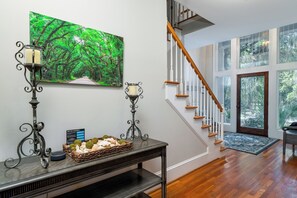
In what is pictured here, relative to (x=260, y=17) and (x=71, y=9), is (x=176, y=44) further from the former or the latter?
(x=260, y=17)

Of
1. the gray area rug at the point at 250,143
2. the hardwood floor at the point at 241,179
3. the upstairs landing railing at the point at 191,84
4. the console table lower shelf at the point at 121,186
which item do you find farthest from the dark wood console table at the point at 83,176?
the gray area rug at the point at 250,143

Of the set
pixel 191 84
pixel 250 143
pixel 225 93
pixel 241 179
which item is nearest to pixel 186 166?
pixel 241 179

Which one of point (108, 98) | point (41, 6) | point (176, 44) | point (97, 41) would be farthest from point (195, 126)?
point (41, 6)

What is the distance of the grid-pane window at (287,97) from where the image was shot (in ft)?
15.7

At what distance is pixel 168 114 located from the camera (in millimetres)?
2492

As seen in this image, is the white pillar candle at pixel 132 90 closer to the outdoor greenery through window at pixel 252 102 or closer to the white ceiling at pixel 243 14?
the white ceiling at pixel 243 14

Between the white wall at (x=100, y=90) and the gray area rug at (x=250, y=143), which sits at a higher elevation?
the white wall at (x=100, y=90)

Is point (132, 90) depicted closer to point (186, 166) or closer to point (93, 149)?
point (93, 149)

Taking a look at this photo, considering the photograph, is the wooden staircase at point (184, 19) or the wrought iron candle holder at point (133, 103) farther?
the wooden staircase at point (184, 19)

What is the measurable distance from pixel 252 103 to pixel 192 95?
381cm

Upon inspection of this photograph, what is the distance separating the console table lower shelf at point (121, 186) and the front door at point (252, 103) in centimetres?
A: 509

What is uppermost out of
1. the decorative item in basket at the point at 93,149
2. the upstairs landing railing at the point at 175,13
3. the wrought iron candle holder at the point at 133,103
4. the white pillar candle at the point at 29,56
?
the upstairs landing railing at the point at 175,13

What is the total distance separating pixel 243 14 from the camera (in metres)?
3.11

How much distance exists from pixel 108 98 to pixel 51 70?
0.62m
